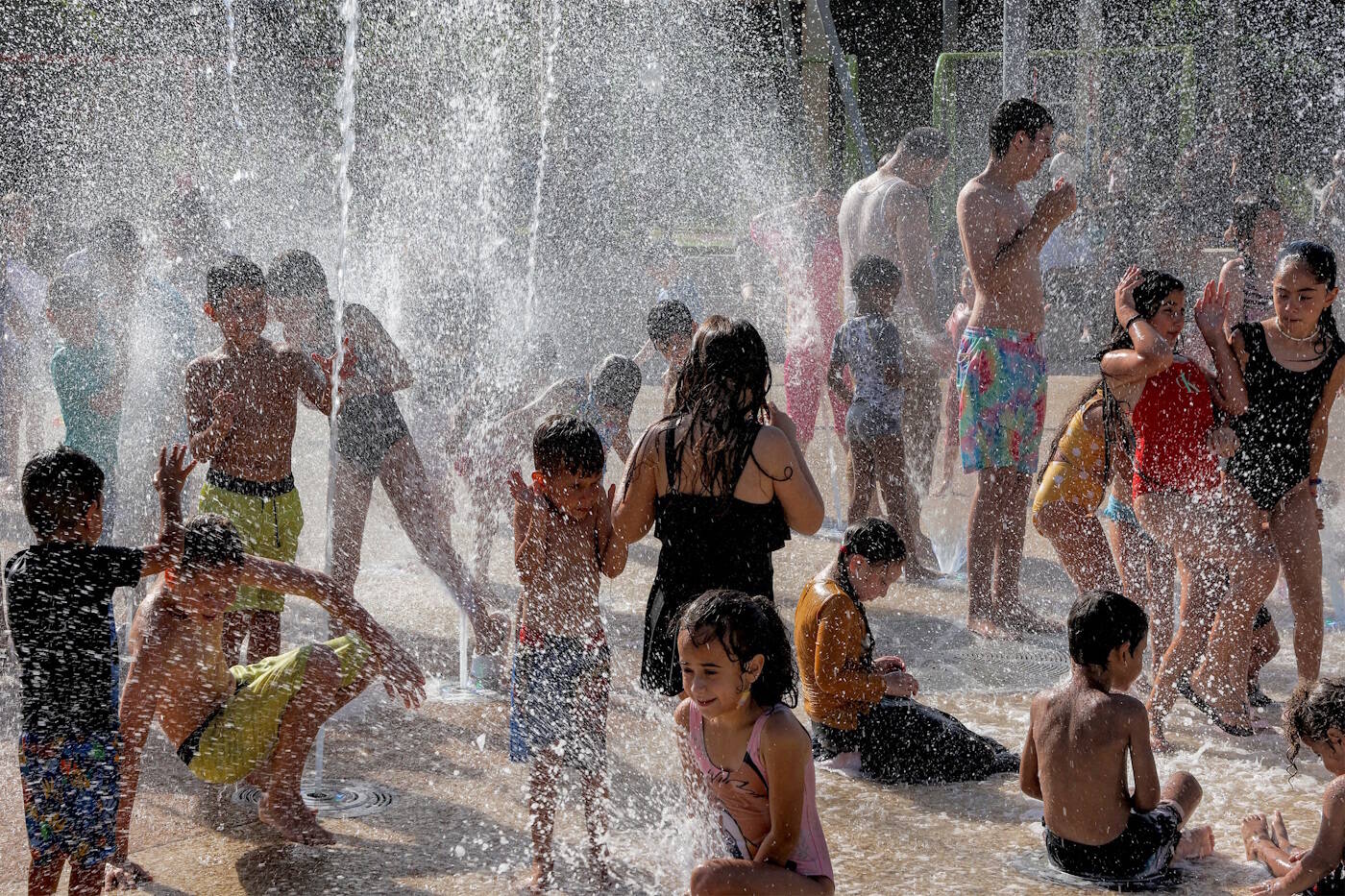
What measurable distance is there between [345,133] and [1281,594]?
14.2ft

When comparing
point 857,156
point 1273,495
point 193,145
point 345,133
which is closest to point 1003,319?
point 1273,495

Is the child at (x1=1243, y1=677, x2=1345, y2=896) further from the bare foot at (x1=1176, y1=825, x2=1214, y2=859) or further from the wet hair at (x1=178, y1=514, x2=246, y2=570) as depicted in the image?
the wet hair at (x1=178, y1=514, x2=246, y2=570)

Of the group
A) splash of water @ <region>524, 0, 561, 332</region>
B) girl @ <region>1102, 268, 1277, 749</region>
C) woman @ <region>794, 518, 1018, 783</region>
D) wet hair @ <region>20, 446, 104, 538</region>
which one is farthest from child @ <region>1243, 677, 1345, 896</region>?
splash of water @ <region>524, 0, 561, 332</region>

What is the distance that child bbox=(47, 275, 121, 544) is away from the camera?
20.4 feet

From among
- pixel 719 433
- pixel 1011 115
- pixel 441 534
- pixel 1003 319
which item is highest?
pixel 1011 115

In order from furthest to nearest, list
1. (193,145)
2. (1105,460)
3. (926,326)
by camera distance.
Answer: (193,145)
(926,326)
(1105,460)

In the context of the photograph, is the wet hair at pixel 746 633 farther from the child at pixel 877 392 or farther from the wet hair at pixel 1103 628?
the child at pixel 877 392

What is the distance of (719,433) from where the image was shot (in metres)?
3.47

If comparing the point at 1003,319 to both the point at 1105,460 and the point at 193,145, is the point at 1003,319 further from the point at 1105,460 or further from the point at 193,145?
the point at 193,145

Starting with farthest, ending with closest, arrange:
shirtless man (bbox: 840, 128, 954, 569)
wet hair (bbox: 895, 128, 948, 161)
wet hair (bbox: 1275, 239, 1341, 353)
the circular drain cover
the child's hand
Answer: wet hair (bbox: 895, 128, 948, 161) < shirtless man (bbox: 840, 128, 954, 569) < wet hair (bbox: 1275, 239, 1341, 353) < the circular drain cover < the child's hand

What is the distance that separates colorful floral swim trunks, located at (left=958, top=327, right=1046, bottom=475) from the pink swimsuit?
2793 millimetres

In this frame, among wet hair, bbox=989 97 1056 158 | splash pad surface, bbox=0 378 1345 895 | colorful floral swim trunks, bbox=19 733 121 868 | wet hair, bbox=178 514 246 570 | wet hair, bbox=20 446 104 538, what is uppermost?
wet hair, bbox=989 97 1056 158

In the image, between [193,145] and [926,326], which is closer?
[926,326]

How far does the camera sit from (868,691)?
4.20m
